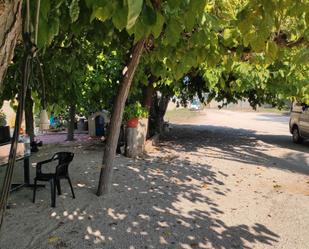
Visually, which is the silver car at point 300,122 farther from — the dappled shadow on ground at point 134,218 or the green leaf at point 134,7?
the green leaf at point 134,7

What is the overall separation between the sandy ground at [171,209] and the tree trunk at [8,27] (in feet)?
13.4

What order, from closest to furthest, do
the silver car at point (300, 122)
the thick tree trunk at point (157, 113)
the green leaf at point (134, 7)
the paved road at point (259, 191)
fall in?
the green leaf at point (134, 7)
the paved road at point (259, 191)
the silver car at point (300, 122)
the thick tree trunk at point (157, 113)

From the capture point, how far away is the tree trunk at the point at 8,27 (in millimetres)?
1802

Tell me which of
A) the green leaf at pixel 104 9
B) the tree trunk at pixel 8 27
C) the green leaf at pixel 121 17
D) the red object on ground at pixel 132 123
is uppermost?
the green leaf at pixel 104 9

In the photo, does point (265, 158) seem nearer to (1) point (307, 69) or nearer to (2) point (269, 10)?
(1) point (307, 69)

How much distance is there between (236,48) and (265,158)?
8252 millimetres

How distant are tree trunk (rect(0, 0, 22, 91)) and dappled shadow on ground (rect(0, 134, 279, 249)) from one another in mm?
4103

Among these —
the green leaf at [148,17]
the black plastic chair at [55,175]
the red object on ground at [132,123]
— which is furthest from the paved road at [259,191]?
the green leaf at [148,17]

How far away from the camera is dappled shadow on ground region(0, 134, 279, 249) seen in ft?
19.0

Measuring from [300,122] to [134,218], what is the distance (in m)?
12.9

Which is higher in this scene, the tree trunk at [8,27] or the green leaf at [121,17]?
the green leaf at [121,17]

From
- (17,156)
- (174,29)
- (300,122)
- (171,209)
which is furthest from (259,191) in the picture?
(300,122)

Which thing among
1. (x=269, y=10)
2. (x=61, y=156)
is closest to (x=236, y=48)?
(x=269, y=10)

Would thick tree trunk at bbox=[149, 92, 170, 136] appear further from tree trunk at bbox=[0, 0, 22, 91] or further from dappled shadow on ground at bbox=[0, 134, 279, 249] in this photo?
tree trunk at bbox=[0, 0, 22, 91]
